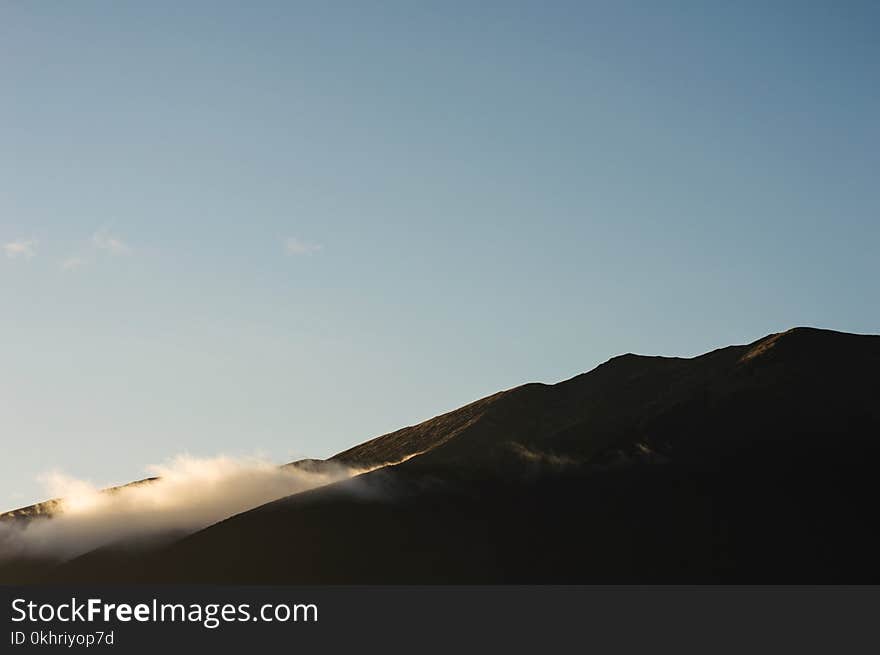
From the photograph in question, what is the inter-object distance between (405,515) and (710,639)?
66341mm

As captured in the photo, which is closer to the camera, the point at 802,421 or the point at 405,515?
the point at 405,515

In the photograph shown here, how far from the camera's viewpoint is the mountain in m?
155

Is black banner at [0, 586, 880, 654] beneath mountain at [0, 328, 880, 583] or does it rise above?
beneath

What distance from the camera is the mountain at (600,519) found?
155375 millimetres

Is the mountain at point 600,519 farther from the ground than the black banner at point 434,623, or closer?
farther from the ground

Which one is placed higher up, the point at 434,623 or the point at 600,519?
the point at 600,519

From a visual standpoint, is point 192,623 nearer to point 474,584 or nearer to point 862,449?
point 474,584

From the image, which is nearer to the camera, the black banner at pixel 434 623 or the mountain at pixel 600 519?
the black banner at pixel 434 623

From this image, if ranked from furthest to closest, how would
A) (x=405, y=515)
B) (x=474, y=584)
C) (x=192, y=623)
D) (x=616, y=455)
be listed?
(x=616, y=455) → (x=405, y=515) → (x=474, y=584) → (x=192, y=623)

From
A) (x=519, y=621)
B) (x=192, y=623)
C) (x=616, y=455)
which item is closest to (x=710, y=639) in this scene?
(x=519, y=621)

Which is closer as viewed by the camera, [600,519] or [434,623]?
[434,623]

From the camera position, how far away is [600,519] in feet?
543

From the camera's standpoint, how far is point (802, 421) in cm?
18862

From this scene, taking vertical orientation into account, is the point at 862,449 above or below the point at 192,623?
above
